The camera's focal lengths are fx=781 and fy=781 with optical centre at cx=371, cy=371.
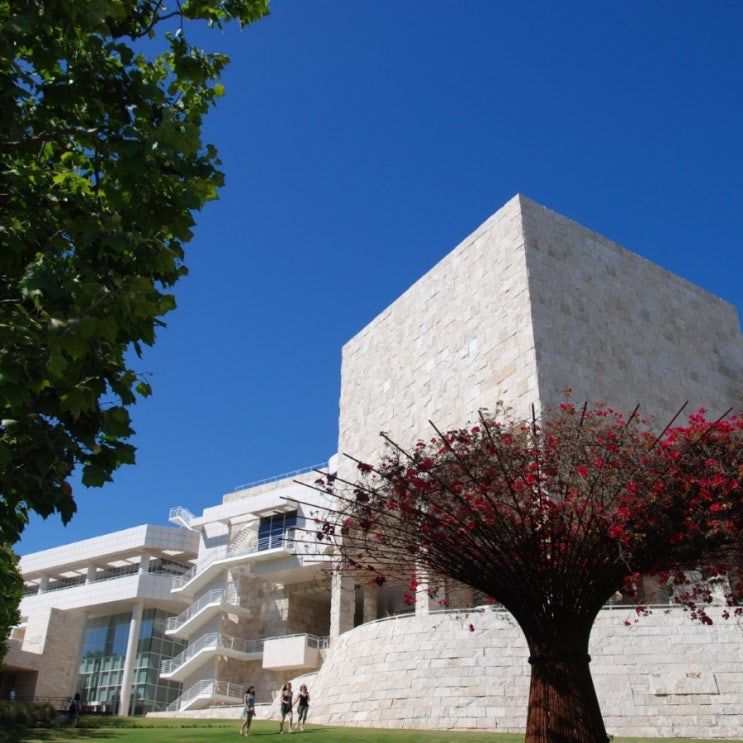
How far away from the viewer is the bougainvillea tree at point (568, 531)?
7.31m

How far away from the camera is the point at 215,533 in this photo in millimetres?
40469

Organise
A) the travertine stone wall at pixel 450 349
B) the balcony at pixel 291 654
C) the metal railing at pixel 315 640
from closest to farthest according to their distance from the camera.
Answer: the travertine stone wall at pixel 450 349
the balcony at pixel 291 654
the metal railing at pixel 315 640

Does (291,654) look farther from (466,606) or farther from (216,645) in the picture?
(466,606)

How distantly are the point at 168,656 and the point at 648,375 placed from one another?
28.1 metres

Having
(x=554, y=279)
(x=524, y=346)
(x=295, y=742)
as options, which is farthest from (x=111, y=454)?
(x=554, y=279)

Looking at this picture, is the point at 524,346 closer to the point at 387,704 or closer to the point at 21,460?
the point at 387,704

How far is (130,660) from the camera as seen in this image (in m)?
39.0

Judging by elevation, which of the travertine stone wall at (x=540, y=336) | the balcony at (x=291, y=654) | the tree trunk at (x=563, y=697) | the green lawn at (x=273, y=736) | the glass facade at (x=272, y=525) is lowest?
the green lawn at (x=273, y=736)

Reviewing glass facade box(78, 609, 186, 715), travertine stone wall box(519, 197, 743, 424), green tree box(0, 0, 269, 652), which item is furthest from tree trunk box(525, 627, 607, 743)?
glass facade box(78, 609, 186, 715)

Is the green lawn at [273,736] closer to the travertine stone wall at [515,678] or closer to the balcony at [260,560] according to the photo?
the travertine stone wall at [515,678]

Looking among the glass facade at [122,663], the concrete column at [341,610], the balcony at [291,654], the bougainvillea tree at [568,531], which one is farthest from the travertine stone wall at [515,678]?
the glass facade at [122,663]

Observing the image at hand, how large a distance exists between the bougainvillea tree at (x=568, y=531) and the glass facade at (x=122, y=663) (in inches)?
1396

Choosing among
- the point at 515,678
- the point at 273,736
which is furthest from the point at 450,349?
the point at 273,736

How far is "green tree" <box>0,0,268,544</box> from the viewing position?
4758 millimetres
